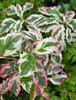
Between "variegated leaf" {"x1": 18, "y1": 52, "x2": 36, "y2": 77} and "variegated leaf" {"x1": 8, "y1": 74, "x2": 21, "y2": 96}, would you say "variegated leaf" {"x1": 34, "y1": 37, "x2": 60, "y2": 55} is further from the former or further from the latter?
"variegated leaf" {"x1": 8, "y1": 74, "x2": 21, "y2": 96}

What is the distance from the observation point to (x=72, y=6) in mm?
1852

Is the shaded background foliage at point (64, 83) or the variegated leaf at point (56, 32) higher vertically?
the variegated leaf at point (56, 32)

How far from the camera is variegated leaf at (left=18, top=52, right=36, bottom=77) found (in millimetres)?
1023

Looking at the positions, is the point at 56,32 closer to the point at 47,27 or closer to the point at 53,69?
the point at 47,27

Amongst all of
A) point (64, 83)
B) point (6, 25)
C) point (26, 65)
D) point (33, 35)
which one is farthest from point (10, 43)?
point (64, 83)

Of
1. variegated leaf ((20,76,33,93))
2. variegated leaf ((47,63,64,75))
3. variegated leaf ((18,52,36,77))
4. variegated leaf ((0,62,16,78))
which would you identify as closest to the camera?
variegated leaf ((18,52,36,77))

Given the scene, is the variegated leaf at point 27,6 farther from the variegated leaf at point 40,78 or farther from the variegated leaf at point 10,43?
the variegated leaf at point 40,78

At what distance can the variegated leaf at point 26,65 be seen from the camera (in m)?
1.02

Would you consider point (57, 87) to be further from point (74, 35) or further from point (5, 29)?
point (5, 29)

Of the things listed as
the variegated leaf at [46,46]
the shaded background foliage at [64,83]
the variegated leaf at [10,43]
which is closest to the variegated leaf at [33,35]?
the variegated leaf at [46,46]

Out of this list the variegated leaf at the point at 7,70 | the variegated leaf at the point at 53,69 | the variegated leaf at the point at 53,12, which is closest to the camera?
the variegated leaf at the point at 7,70

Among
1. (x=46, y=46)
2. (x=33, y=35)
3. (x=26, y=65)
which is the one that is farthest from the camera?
(x=33, y=35)

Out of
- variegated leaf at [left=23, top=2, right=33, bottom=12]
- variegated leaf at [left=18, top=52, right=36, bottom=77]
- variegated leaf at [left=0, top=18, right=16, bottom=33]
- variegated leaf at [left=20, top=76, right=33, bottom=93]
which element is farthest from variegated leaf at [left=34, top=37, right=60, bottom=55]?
variegated leaf at [left=23, top=2, right=33, bottom=12]

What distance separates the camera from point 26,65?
106 centimetres
